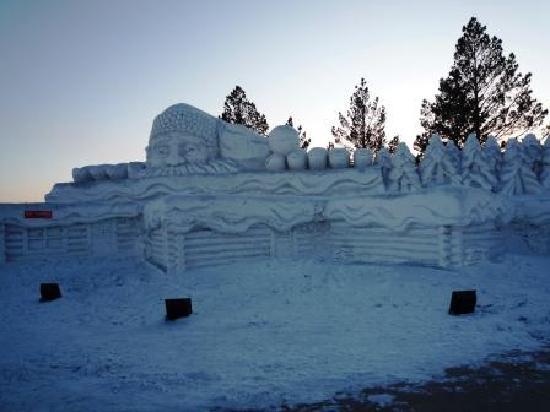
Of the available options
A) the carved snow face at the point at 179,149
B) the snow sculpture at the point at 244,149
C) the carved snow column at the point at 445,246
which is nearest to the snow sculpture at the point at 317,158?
the snow sculpture at the point at 244,149

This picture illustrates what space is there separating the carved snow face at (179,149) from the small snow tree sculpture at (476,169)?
8804mm

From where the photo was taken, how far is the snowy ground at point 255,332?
5246 millimetres

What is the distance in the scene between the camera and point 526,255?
13.2 meters

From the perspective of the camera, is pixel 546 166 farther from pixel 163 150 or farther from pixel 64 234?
pixel 64 234

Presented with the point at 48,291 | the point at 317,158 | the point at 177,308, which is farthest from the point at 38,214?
the point at 317,158

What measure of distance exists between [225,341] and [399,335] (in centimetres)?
266

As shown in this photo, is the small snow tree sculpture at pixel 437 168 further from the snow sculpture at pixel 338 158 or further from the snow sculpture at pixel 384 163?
the snow sculpture at pixel 338 158

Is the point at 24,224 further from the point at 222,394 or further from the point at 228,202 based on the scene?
the point at 222,394

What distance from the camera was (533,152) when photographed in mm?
15766

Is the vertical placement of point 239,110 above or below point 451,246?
above

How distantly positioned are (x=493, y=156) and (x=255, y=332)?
38.7 ft

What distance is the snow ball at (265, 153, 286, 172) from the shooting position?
52.2 ft

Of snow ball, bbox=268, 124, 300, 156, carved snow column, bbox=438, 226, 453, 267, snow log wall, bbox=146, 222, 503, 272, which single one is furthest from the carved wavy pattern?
carved snow column, bbox=438, 226, 453, 267

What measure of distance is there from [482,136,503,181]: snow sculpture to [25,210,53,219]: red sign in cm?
1446
